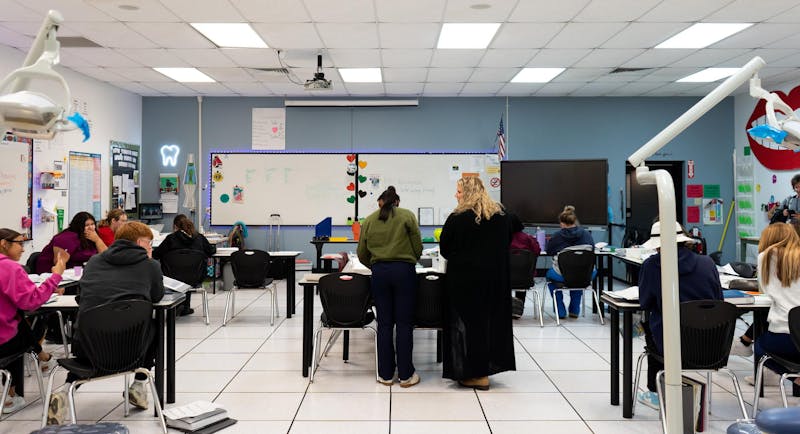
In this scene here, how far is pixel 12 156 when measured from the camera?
21.0ft

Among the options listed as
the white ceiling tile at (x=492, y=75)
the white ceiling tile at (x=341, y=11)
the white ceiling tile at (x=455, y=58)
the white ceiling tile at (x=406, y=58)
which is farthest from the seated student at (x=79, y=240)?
the white ceiling tile at (x=492, y=75)

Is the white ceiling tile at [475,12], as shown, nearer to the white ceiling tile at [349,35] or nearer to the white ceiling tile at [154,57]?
the white ceiling tile at [349,35]

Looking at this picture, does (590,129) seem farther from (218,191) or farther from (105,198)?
(105,198)

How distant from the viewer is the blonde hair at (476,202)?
400 cm

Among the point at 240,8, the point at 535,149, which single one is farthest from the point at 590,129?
the point at 240,8

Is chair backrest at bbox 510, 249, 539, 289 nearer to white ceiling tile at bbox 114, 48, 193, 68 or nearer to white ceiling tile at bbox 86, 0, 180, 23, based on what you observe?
white ceiling tile at bbox 86, 0, 180, 23

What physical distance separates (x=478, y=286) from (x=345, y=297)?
0.97 metres

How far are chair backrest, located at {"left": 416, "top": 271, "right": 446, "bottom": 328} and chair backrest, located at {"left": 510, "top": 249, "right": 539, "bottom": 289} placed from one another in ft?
6.58

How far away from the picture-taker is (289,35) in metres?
6.15

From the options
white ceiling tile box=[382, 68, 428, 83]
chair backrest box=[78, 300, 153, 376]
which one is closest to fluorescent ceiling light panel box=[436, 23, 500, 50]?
white ceiling tile box=[382, 68, 428, 83]

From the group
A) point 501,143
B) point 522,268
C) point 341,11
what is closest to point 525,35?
point 341,11

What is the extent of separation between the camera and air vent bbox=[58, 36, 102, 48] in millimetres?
6199

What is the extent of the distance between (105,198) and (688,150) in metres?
9.07

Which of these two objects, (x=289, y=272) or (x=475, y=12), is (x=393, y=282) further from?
(x=475, y=12)
